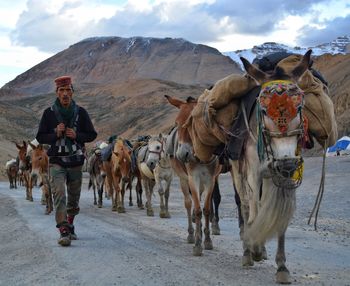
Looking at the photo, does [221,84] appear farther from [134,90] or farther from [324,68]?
[134,90]

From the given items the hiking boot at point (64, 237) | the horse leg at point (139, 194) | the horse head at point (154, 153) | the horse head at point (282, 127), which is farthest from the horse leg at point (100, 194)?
the horse head at point (282, 127)

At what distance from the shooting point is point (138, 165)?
20.5m

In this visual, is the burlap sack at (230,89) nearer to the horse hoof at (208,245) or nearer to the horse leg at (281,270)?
the horse leg at (281,270)

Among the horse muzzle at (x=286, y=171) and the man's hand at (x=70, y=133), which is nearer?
the horse muzzle at (x=286, y=171)

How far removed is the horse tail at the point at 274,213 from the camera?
727 cm

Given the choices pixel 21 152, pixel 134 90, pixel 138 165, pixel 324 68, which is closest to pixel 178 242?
pixel 138 165

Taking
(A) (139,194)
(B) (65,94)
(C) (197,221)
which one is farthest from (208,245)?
(A) (139,194)

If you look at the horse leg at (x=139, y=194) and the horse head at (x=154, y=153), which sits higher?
the horse head at (x=154, y=153)

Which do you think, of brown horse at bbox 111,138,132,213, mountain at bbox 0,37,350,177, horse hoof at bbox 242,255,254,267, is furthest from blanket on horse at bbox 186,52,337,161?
mountain at bbox 0,37,350,177

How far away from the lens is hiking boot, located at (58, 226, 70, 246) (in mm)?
10625

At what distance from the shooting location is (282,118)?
6910 millimetres

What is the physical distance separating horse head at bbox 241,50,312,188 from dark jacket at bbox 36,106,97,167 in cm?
463

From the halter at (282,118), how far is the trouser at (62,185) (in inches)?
192

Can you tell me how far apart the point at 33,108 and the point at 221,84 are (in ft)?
441
